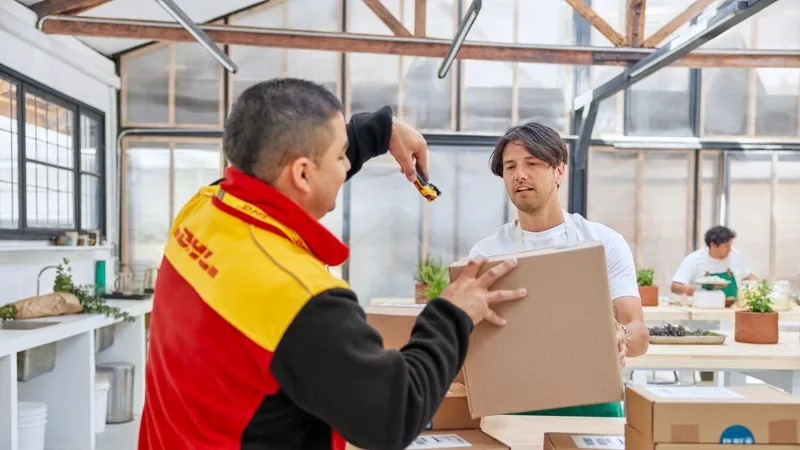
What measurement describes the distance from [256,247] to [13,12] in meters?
5.16

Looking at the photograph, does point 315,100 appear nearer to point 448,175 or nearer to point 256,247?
point 256,247

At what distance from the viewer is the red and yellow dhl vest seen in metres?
1.00


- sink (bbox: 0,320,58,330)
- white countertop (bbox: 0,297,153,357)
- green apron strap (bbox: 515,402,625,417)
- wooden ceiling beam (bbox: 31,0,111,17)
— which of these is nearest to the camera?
green apron strap (bbox: 515,402,625,417)

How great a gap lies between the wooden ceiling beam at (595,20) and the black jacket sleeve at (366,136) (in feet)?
15.9

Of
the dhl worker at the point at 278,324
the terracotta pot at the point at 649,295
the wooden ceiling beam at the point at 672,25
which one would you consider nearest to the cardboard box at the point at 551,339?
the dhl worker at the point at 278,324

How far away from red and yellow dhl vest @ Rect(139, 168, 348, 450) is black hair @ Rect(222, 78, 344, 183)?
1.5 inches

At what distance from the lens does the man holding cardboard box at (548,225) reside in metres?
2.19

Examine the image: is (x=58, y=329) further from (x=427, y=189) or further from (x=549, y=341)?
(x=549, y=341)

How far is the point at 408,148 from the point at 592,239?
894 mm

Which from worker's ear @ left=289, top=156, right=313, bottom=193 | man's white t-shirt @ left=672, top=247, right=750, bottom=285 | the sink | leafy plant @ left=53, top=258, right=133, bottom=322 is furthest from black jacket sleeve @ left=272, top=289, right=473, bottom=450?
man's white t-shirt @ left=672, top=247, right=750, bottom=285

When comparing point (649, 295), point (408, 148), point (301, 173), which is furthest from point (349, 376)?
point (649, 295)

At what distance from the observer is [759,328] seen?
3.96m

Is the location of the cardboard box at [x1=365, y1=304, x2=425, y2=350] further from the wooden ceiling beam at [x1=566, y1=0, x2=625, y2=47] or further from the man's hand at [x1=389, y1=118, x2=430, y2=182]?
the wooden ceiling beam at [x1=566, y1=0, x2=625, y2=47]

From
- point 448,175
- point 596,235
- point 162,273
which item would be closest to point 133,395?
point 448,175
